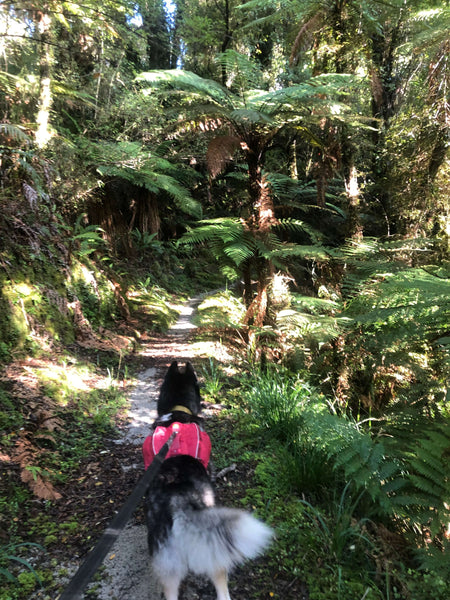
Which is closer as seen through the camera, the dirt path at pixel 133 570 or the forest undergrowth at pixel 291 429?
the dirt path at pixel 133 570

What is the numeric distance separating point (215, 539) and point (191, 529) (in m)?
0.13

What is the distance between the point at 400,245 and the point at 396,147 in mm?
4137

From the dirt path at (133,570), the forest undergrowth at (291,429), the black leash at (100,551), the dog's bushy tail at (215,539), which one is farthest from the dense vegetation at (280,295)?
the black leash at (100,551)

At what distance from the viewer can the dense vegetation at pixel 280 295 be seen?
2.25 m

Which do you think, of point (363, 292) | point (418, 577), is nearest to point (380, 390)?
point (363, 292)

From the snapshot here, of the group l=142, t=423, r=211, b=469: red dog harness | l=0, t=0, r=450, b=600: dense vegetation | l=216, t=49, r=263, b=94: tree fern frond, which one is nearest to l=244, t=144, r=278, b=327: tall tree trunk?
l=0, t=0, r=450, b=600: dense vegetation

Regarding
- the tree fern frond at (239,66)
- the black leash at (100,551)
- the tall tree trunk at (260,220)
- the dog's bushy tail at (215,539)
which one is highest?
the tree fern frond at (239,66)

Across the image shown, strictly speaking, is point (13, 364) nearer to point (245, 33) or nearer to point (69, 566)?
point (69, 566)

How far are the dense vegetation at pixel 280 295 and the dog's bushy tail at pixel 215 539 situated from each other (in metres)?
0.67

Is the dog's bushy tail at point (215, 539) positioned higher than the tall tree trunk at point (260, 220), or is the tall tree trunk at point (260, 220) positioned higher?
the tall tree trunk at point (260, 220)

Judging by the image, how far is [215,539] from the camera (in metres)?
1.59

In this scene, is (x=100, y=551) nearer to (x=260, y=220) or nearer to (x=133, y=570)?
(x=133, y=570)

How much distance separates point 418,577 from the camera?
1977 millimetres

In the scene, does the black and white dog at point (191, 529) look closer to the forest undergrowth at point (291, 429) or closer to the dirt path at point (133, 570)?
the dirt path at point (133, 570)
